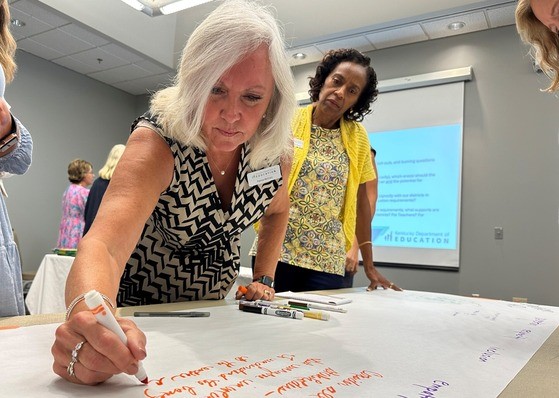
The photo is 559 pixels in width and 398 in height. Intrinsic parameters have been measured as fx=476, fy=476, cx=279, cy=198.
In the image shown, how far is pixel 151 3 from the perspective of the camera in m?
4.36

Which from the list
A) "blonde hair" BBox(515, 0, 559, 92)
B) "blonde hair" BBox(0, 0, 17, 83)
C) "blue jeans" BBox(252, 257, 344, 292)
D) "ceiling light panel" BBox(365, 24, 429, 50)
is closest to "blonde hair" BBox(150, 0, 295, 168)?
"blonde hair" BBox(0, 0, 17, 83)

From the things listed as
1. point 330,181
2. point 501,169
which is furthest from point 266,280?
point 501,169

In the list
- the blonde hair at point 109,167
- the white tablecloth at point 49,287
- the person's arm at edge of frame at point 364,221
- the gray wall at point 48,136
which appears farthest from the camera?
the gray wall at point 48,136

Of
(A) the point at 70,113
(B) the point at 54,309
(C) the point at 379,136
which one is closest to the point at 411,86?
(C) the point at 379,136

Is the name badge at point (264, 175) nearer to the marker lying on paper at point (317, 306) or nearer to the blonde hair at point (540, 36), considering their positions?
the marker lying on paper at point (317, 306)

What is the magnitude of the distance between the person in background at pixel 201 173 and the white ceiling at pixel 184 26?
300 cm

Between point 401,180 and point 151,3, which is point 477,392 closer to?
point 401,180

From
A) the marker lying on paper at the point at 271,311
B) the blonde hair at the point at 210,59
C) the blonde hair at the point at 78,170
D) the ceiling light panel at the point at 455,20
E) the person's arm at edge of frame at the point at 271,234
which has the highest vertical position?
the ceiling light panel at the point at 455,20

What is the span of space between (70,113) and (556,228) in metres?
5.38

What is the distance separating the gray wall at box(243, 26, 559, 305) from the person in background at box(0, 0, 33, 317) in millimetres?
3766

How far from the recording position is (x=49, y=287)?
329 cm

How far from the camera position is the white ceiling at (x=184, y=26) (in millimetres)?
A: 4059

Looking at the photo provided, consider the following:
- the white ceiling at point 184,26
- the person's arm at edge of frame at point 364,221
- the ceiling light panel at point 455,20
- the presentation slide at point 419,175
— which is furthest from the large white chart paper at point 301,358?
the ceiling light panel at point 455,20

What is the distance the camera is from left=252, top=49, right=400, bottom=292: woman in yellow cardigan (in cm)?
172
